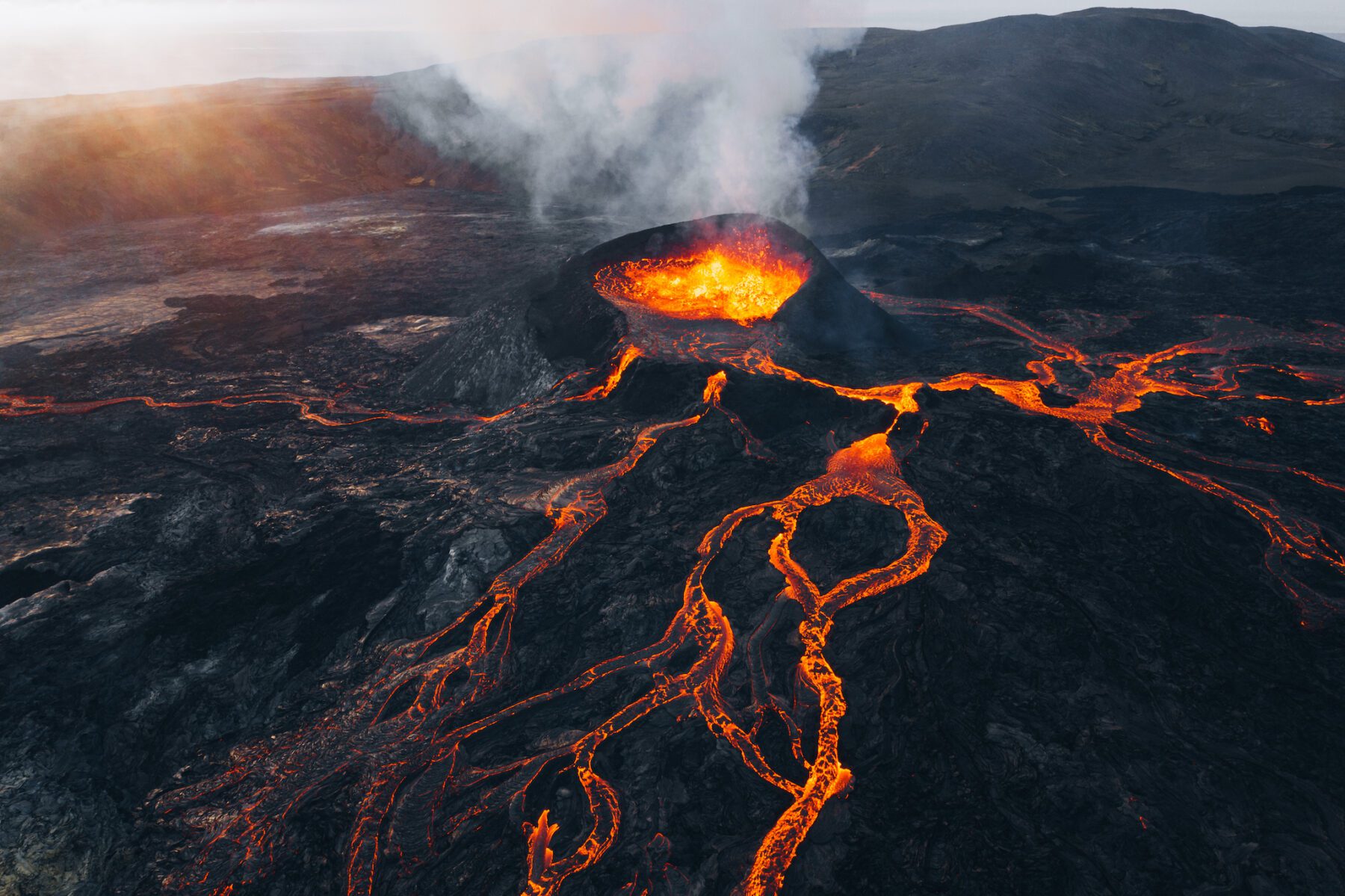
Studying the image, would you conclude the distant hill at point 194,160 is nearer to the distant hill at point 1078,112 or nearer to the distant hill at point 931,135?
the distant hill at point 931,135

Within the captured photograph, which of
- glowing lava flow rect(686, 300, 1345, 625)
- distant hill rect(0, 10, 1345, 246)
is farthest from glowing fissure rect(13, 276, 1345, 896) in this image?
distant hill rect(0, 10, 1345, 246)

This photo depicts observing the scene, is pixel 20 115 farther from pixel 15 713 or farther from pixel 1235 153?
pixel 1235 153

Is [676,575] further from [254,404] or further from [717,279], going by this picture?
[254,404]

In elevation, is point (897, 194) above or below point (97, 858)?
above

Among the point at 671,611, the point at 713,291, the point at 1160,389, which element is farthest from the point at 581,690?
the point at 1160,389

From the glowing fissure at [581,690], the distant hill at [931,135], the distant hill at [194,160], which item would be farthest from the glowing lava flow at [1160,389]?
the distant hill at [194,160]

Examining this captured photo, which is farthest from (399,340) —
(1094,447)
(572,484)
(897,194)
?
(897,194)

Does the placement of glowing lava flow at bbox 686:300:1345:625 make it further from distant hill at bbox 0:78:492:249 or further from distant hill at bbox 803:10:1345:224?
distant hill at bbox 0:78:492:249
